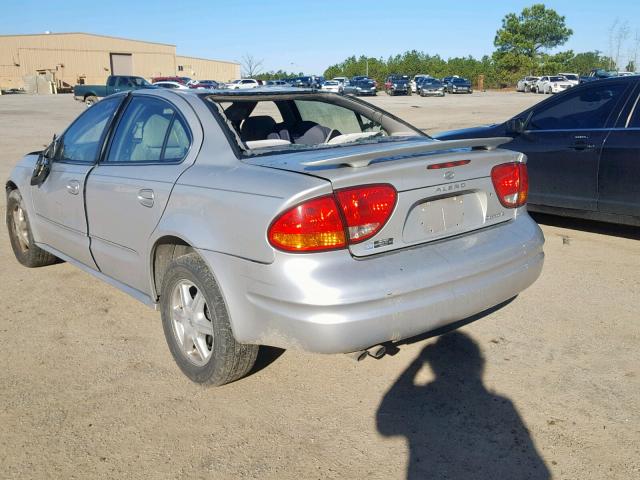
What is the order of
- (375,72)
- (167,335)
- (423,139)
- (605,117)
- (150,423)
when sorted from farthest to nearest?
(375,72)
(605,117)
(423,139)
(167,335)
(150,423)

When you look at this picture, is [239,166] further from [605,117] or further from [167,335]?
[605,117]

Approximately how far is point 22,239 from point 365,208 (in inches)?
153

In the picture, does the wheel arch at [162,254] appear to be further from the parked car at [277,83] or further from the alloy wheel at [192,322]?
the parked car at [277,83]

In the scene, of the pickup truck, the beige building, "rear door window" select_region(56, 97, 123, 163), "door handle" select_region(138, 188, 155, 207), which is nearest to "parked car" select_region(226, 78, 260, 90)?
"rear door window" select_region(56, 97, 123, 163)

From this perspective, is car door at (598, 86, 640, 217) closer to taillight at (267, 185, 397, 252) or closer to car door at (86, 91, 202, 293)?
taillight at (267, 185, 397, 252)

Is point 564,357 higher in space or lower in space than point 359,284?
lower

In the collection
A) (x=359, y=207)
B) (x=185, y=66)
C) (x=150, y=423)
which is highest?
(x=185, y=66)

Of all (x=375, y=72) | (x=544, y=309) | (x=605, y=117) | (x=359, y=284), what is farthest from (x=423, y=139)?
(x=375, y=72)

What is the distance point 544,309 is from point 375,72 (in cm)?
8351

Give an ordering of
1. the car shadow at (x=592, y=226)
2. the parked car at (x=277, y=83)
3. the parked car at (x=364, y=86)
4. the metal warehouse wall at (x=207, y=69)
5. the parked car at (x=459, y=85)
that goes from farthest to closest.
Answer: the metal warehouse wall at (x=207, y=69) → the parked car at (x=459, y=85) → the parked car at (x=364, y=86) → the car shadow at (x=592, y=226) → the parked car at (x=277, y=83)

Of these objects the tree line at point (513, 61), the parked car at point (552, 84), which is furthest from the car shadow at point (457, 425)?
the tree line at point (513, 61)

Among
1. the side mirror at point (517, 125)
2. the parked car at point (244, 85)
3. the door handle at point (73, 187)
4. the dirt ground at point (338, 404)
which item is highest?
the parked car at point (244, 85)

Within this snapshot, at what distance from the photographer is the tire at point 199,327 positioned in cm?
296

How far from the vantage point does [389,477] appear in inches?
98.1
